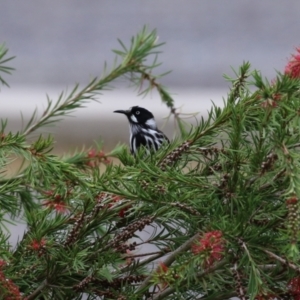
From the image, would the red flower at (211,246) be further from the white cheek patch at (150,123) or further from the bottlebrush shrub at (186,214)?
the white cheek patch at (150,123)

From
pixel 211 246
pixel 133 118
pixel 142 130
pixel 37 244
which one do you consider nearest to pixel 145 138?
pixel 142 130

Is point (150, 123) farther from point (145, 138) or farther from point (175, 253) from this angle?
point (175, 253)

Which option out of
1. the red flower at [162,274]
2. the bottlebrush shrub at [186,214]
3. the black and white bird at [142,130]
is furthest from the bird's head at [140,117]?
the red flower at [162,274]

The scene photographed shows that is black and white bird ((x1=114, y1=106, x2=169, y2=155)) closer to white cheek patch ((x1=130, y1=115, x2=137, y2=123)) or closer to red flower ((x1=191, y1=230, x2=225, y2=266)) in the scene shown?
white cheek patch ((x1=130, y1=115, x2=137, y2=123))

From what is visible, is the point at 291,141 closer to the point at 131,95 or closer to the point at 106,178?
the point at 106,178

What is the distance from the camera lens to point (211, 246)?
2.09 ft

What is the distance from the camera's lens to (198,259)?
0.64m

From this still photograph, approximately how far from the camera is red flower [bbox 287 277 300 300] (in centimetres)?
67

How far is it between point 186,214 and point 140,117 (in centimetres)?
129

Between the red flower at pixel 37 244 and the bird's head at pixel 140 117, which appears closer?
the red flower at pixel 37 244

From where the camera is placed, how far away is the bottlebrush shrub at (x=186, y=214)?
66 cm

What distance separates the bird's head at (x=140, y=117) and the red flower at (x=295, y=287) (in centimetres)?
126

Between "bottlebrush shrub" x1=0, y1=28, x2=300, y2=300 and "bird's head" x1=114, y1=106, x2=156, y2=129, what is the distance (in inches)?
43.7

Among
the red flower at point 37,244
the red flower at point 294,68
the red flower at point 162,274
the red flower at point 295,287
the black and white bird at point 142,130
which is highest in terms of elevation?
the black and white bird at point 142,130
